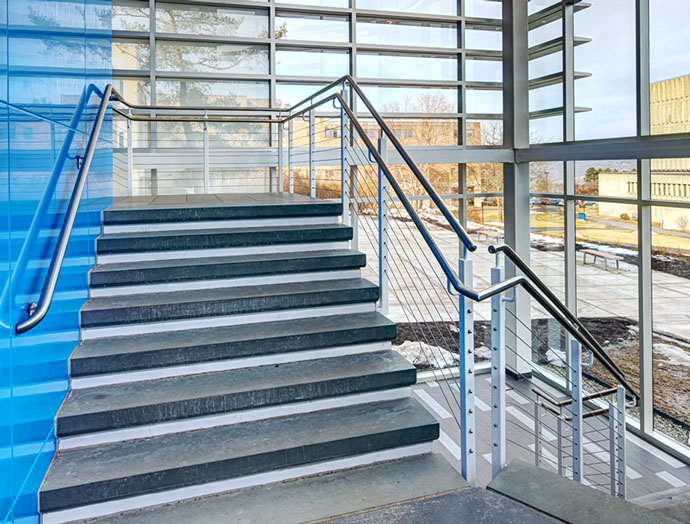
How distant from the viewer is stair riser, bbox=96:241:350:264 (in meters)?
3.50

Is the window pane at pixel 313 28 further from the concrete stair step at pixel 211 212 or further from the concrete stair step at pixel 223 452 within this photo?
the concrete stair step at pixel 223 452

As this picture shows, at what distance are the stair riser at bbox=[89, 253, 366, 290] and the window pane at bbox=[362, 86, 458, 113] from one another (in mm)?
5822

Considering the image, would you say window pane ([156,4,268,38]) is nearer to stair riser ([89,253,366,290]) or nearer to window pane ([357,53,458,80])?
window pane ([357,53,458,80])

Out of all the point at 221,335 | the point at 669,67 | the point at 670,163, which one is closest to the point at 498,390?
the point at 221,335

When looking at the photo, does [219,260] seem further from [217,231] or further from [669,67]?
[669,67]

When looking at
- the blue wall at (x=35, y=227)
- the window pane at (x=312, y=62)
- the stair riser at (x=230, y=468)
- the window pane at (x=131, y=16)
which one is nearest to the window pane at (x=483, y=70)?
the window pane at (x=312, y=62)

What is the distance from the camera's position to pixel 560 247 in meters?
7.99

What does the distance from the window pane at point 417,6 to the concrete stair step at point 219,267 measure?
20.9ft

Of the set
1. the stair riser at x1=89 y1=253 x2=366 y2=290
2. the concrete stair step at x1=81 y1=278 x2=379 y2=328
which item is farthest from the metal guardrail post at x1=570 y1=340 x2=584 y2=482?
the stair riser at x1=89 y1=253 x2=366 y2=290

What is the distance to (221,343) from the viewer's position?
287cm

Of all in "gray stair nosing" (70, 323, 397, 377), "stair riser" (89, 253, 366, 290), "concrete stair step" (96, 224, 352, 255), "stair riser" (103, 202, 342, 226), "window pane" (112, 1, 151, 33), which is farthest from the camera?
"window pane" (112, 1, 151, 33)

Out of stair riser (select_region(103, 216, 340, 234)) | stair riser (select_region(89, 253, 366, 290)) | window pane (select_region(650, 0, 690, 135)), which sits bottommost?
stair riser (select_region(89, 253, 366, 290))

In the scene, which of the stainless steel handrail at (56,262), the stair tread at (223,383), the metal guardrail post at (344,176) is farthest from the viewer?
the metal guardrail post at (344,176)

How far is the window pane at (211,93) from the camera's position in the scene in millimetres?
8164
